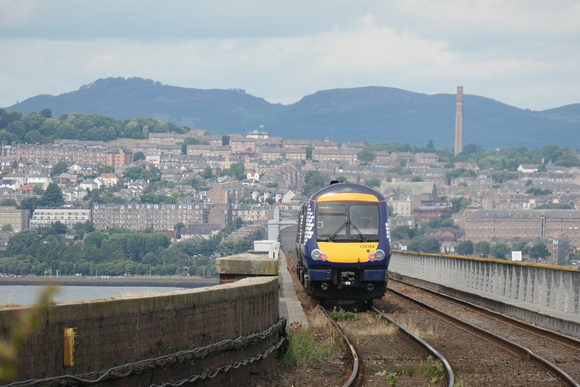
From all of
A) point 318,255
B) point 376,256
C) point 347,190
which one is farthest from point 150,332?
point 347,190

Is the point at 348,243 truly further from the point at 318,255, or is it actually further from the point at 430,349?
the point at 430,349

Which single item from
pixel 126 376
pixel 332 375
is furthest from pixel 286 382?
pixel 126 376

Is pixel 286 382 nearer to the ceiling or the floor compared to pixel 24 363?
nearer to the floor

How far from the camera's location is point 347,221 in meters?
22.0

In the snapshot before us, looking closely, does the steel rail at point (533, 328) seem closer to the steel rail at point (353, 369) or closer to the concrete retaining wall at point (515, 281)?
the concrete retaining wall at point (515, 281)

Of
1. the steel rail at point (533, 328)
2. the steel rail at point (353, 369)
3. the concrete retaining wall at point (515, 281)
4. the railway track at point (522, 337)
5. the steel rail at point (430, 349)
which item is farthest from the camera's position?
the concrete retaining wall at point (515, 281)

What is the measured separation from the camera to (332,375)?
Answer: 42.2 feet

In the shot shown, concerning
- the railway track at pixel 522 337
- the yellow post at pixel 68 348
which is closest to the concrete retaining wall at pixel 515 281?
the railway track at pixel 522 337

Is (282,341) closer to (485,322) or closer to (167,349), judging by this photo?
→ (167,349)

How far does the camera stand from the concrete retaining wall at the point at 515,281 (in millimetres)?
18203

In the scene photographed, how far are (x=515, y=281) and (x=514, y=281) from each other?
0.08m

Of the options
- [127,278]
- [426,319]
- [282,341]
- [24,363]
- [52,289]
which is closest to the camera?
[52,289]

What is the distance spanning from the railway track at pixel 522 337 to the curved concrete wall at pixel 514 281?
0.55m

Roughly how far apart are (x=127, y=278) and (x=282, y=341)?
550 feet
